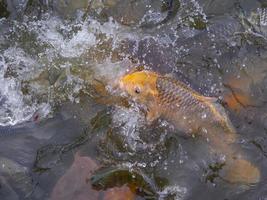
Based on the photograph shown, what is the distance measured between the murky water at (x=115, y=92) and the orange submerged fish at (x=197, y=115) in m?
0.09

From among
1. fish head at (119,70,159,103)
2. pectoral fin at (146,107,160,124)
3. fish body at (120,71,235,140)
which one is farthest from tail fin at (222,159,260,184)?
fish head at (119,70,159,103)

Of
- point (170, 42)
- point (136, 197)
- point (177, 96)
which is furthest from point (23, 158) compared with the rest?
point (170, 42)

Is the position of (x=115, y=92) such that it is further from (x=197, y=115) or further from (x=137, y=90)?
(x=197, y=115)

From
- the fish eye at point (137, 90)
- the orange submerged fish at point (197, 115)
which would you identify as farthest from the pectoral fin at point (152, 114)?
the fish eye at point (137, 90)

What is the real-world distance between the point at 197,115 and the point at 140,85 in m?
0.58

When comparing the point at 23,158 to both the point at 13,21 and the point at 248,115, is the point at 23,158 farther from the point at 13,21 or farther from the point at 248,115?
the point at 248,115

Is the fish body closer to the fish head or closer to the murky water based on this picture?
the fish head

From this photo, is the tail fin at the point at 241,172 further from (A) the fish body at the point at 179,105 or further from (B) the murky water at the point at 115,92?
(A) the fish body at the point at 179,105

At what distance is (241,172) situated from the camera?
4.01 m

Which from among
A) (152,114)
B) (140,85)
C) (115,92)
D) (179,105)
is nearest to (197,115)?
(179,105)

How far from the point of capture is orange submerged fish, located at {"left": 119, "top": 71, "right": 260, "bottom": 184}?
13.3 ft

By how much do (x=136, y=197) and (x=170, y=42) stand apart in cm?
170

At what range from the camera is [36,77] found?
15.4 feet

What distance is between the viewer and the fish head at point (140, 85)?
166 inches
